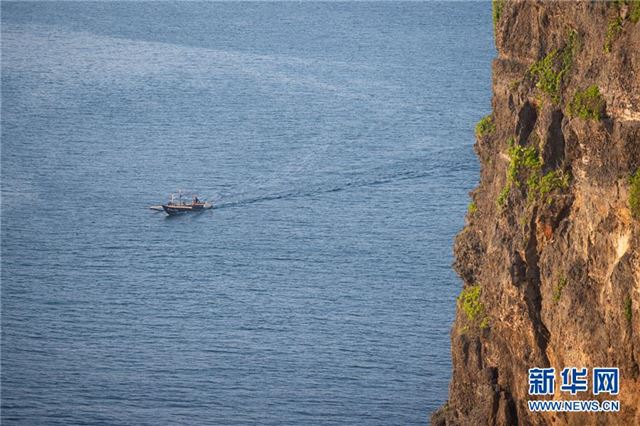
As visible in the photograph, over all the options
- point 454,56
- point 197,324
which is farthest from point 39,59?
point 197,324

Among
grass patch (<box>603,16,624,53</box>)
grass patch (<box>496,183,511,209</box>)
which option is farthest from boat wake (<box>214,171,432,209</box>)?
grass patch (<box>603,16,624,53</box>)

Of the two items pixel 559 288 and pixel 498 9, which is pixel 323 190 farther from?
pixel 559 288

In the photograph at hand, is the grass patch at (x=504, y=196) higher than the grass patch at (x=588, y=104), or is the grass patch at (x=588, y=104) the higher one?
the grass patch at (x=588, y=104)

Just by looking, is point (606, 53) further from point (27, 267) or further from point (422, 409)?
point (27, 267)

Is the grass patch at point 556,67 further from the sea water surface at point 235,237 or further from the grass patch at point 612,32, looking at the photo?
the sea water surface at point 235,237

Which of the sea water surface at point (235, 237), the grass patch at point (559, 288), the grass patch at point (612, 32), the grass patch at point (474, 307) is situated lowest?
the sea water surface at point (235, 237)

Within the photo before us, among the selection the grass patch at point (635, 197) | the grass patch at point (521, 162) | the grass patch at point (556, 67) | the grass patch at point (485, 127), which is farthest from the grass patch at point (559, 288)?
the grass patch at point (485, 127)
